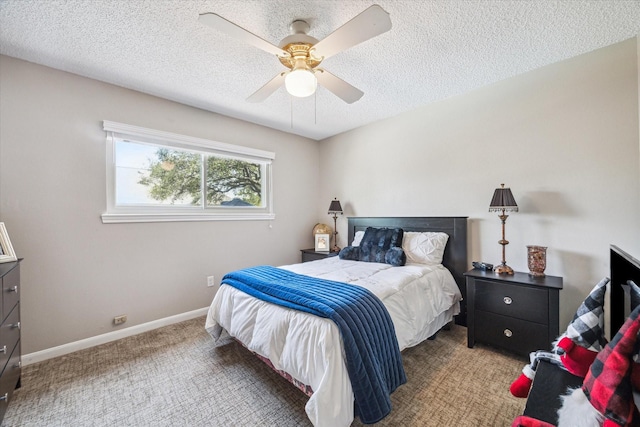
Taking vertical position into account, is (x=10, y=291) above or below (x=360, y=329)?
above

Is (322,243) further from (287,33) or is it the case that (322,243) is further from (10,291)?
(10,291)

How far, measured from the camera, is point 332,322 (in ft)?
4.76

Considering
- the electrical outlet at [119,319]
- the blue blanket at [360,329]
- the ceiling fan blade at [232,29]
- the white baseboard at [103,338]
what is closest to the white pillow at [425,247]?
the blue blanket at [360,329]

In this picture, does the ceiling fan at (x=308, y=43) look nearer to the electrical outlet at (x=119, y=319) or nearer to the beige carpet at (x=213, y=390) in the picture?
the beige carpet at (x=213, y=390)

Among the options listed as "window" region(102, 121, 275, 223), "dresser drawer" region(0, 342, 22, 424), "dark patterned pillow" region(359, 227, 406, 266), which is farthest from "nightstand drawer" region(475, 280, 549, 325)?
"dresser drawer" region(0, 342, 22, 424)

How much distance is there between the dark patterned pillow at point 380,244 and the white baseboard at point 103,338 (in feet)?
6.71

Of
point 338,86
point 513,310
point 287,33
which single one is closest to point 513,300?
point 513,310

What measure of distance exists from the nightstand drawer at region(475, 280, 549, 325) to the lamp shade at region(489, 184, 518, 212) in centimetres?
66

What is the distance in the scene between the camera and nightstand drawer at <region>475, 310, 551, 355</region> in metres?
1.98

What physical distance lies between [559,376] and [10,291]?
298 centimetres

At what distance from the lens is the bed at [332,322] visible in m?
1.36

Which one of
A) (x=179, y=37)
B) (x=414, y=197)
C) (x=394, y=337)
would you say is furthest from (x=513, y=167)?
(x=179, y=37)

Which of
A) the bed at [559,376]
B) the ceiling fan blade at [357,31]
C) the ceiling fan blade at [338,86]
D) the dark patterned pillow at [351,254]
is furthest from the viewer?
the dark patterned pillow at [351,254]

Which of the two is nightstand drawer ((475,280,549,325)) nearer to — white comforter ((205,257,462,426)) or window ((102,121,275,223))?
white comforter ((205,257,462,426))
